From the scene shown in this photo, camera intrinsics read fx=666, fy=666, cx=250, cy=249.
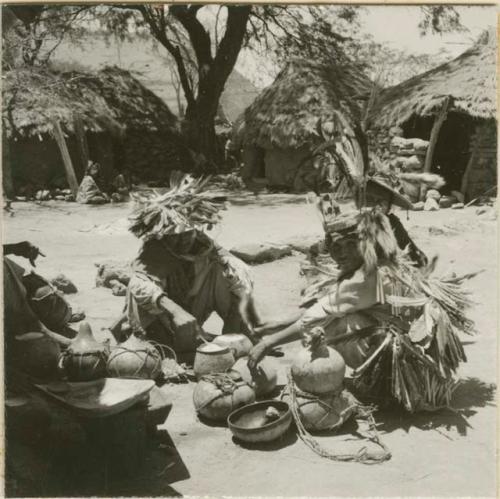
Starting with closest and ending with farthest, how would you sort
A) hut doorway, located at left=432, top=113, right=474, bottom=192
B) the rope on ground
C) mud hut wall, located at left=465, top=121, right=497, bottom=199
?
the rope on ground, mud hut wall, located at left=465, top=121, right=497, bottom=199, hut doorway, located at left=432, top=113, right=474, bottom=192

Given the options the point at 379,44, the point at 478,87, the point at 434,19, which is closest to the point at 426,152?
the point at 478,87

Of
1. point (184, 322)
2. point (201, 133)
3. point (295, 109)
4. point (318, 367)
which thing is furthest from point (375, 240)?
point (201, 133)

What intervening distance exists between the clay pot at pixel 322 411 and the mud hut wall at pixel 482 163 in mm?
10553

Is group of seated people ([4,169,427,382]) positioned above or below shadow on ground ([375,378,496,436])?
above

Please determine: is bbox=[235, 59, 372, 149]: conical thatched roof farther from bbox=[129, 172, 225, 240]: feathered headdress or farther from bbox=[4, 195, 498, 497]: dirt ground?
bbox=[129, 172, 225, 240]: feathered headdress

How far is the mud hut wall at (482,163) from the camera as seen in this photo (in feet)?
43.6

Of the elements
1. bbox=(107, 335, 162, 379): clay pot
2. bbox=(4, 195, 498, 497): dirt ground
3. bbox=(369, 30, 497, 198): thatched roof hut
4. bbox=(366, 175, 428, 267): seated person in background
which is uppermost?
bbox=(369, 30, 497, 198): thatched roof hut

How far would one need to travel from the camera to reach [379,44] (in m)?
15.3

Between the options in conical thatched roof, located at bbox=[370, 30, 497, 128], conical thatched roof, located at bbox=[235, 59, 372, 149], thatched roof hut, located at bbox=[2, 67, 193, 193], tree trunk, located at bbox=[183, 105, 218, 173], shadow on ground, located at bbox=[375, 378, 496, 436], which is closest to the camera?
shadow on ground, located at bbox=[375, 378, 496, 436]

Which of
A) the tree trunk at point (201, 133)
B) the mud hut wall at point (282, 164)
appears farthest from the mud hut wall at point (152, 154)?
the mud hut wall at point (282, 164)

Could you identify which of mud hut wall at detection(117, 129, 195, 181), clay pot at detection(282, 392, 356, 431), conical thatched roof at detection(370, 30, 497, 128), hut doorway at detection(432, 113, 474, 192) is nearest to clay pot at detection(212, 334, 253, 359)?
clay pot at detection(282, 392, 356, 431)

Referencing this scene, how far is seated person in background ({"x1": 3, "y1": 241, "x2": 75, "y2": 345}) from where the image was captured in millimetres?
4281

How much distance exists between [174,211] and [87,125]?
39.2ft

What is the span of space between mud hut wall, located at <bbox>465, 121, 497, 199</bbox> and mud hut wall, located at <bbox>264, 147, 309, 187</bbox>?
12.5 ft
